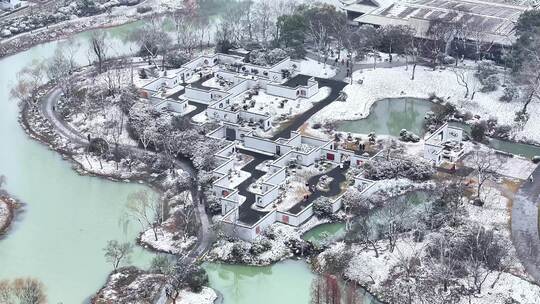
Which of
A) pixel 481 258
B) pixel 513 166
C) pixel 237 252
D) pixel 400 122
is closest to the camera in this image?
pixel 481 258

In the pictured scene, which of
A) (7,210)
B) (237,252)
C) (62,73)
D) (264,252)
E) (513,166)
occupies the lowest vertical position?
(7,210)

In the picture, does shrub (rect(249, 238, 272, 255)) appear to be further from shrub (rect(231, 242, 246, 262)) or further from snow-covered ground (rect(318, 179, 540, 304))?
snow-covered ground (rect(318, 179, 540, 304))

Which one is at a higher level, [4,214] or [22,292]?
[22,292]

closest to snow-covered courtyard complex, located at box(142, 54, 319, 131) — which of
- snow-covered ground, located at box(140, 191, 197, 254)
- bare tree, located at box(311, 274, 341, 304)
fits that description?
snow-covered ground, located at box(140, 191, 197, 254)

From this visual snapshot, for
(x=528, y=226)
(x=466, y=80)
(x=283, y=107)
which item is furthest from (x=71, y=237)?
(x=466, y=80)

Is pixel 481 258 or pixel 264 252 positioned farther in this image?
pixel 264 252

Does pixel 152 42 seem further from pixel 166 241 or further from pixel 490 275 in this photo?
pixel 490 275

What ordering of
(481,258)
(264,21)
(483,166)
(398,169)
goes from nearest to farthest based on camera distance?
(481,258) → (483,166) → (398,169) → (264,21)

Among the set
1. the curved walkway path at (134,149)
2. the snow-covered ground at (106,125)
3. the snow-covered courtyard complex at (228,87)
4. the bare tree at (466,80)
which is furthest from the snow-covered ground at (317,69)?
the curved walkway path at (134,149)
